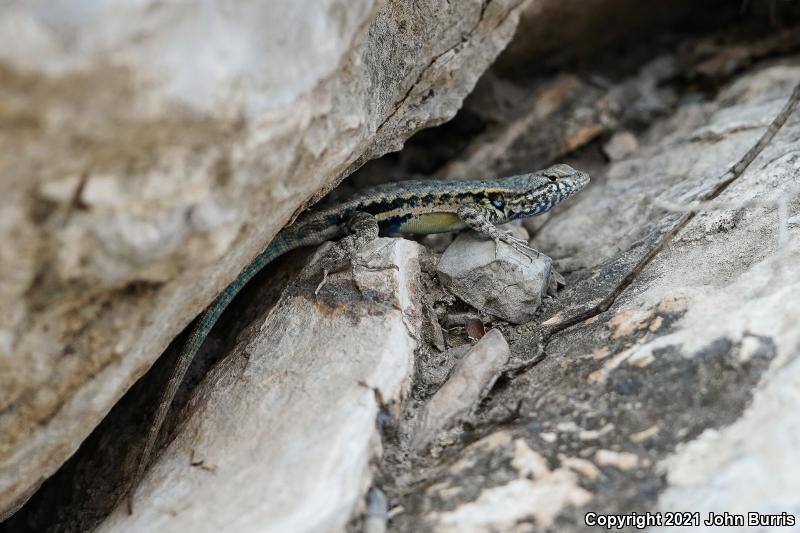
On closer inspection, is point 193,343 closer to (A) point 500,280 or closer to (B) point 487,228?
(A) point 500,280

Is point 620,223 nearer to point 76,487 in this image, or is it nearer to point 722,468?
point 722,468

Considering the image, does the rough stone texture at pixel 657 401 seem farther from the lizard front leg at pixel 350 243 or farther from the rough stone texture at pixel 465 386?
the lizard front leg at pixel 350 243

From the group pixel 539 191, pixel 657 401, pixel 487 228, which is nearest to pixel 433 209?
pixel 487 228

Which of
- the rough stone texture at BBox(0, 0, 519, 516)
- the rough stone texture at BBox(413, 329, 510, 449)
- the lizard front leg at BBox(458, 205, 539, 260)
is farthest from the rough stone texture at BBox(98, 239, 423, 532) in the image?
the lizard front leg at BBox(458, 205, 539, 260)

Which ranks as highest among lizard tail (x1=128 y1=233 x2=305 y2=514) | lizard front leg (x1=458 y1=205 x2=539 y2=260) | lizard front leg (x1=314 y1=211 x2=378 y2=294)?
lizard tail (x1=128 y1=233 x2=305 y2=514)

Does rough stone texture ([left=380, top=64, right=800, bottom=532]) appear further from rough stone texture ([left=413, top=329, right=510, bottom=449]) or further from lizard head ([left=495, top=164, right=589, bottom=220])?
lizard head ([left=495, top=164, right=589, bottom=220])
